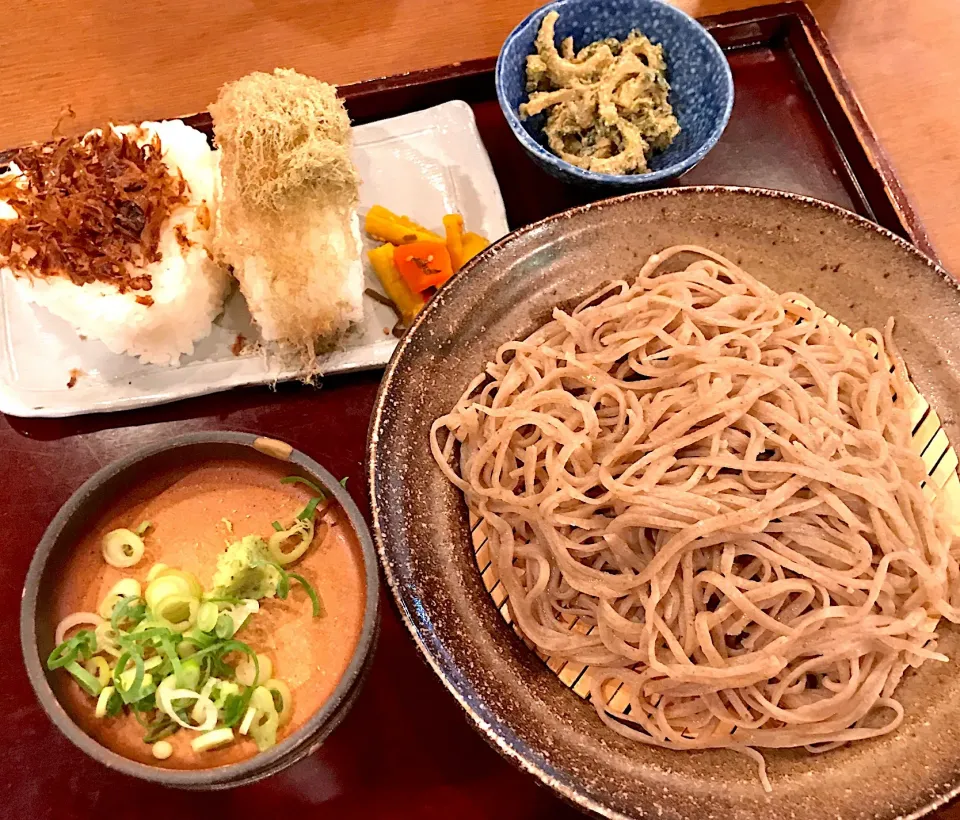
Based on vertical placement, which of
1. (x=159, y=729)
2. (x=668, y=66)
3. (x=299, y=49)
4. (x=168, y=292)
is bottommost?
(x=159, y=729)

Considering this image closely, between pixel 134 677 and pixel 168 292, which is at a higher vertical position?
pixel 168 292

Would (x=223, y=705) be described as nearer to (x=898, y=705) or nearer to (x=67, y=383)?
(x=67, y=383)

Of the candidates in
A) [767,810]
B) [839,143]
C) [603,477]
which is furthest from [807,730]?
[839,143]

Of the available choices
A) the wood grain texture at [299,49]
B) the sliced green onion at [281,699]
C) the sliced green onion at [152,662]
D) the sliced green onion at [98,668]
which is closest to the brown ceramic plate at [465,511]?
the sliced green onion at [281,699]

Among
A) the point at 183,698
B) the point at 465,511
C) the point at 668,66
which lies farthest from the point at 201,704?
the point at 668,66

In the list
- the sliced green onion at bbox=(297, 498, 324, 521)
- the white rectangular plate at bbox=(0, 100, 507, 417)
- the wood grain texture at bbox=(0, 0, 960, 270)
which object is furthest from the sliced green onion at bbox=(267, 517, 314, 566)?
the wood grain texture at bbox=(0, 0, 960, 270)

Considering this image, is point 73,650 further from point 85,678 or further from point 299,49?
point 299,49

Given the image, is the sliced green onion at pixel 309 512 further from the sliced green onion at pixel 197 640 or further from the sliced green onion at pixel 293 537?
the sliced green onion at pixel 197 640
